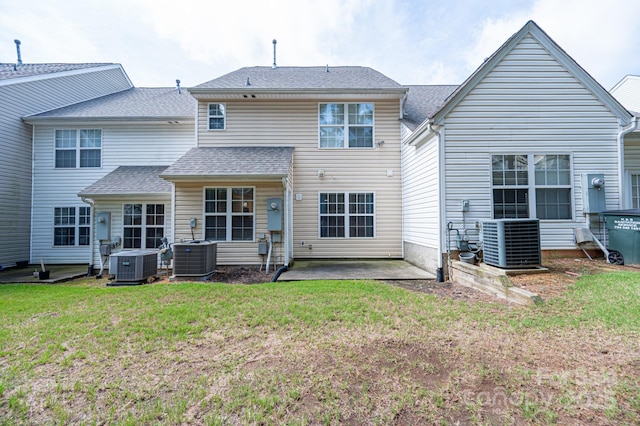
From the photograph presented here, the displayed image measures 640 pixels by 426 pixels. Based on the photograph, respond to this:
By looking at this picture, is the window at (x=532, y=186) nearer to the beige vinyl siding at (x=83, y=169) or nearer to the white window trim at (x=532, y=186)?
the white window trim at (x=532, y=186)

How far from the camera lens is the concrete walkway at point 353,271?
693cm

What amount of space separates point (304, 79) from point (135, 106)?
7.04 metres

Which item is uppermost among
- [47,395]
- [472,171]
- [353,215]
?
[472,171]

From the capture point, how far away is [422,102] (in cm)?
1109

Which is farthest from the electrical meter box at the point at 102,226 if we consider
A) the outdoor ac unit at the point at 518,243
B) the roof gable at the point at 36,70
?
the outdoor ac unit at the point at 518,243

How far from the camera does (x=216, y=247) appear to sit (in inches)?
322

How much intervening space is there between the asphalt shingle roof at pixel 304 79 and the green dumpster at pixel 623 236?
677 centimetres

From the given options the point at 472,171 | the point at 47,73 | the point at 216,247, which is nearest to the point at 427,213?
the point at 472,171

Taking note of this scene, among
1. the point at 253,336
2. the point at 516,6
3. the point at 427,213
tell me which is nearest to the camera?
the point at 253,336

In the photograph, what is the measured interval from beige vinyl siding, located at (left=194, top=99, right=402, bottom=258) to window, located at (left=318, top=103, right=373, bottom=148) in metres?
0.20

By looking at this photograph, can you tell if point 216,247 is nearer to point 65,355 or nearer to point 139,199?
point 139,199

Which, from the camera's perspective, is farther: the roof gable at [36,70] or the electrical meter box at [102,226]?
the roof gable at [36,70]

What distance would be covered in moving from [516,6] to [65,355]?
497 inches

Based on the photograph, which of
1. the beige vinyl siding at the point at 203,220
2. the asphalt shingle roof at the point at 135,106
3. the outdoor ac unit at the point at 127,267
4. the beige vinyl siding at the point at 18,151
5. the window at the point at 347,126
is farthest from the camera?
the asphalt shingle roof at the point at 135,106
